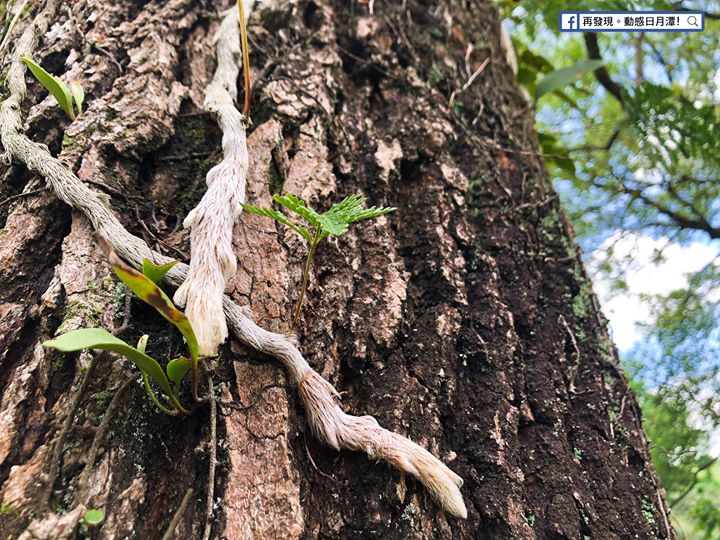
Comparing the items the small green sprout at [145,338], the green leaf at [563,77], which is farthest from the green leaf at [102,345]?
the green leaf at [563,77]

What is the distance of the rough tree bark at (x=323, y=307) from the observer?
876mm

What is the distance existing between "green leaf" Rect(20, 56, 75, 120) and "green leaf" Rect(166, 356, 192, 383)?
2.69 feet

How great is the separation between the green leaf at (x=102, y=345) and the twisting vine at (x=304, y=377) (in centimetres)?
15

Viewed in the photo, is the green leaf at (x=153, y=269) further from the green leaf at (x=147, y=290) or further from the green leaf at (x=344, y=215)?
the green leaf at (x=344, y=215)

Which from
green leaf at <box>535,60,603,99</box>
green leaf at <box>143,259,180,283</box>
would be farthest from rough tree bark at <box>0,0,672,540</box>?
green leaf at <box>535,60,603,99</box>

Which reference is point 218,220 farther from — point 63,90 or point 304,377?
point 63,90

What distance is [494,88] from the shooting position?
2.07 m

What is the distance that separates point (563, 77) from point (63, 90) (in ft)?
7.37

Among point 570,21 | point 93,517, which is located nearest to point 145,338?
point 93,517

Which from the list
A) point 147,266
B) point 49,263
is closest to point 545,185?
point 147,266

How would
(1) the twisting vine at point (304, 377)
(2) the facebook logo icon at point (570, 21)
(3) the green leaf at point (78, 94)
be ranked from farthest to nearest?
(2) the facebook logo icon at point (570, 21), (3) the green leaf at point (78, 94), (1) the twisting vine at point (304, 377)

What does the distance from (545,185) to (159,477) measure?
165 centimetres

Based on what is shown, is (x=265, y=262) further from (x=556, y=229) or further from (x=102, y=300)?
(x=556, y=229)

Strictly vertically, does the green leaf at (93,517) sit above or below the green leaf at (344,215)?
below
